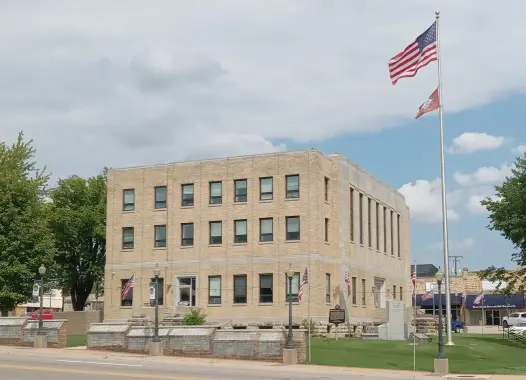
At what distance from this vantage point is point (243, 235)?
180 ft

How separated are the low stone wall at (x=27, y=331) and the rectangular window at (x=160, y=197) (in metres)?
15.6

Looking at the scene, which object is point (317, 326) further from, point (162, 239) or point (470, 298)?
point (470, 298)

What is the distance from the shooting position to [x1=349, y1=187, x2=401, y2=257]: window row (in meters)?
58.5

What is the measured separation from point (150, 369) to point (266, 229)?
24.9m

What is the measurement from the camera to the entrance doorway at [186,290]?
5600 centimetres

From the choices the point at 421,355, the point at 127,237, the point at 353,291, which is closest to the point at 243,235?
the point at 353,291

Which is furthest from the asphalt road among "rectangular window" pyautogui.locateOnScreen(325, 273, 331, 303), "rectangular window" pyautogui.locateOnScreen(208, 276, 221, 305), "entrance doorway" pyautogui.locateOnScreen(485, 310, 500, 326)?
"entrance doorway" pyautogui.locateOnScreen(485, 310, 500, 326)

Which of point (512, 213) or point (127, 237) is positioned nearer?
point (512, 213)

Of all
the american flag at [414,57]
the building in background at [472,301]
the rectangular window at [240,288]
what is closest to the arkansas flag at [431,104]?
the american flag at [414,57]

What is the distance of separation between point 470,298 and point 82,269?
48.0 m

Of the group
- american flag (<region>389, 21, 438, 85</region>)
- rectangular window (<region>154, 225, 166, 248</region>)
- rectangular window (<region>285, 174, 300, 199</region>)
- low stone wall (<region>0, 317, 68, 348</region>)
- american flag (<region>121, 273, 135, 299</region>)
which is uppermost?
american flag (<region>389, 21, 438, 85</region>)

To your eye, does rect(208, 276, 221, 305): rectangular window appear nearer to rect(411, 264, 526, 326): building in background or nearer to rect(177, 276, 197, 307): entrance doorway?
rect(177, 276, 197, 307): entrance doorway

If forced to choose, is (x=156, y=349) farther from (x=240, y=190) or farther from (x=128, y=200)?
(x=128, y=200)

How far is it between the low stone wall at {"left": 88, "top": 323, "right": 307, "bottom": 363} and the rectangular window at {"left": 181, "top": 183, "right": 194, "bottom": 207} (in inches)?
676
